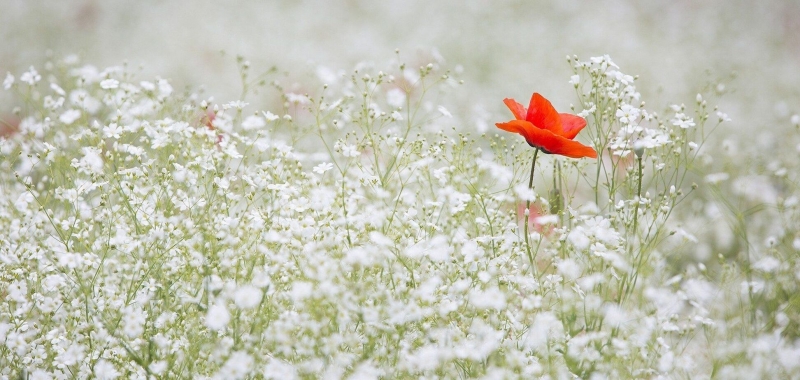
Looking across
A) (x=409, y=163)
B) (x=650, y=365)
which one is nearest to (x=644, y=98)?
(x=409, y=163)

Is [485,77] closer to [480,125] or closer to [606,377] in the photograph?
[480,125]

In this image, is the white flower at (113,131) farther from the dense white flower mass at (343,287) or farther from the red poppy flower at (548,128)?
the red poppy flower at (548,128)

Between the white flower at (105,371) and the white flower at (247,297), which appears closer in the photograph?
the white flower at (247,297)

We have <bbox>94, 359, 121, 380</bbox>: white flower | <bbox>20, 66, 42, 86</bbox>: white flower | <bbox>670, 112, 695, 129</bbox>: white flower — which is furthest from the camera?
<bbox>20, 66, 42, 86</bbox>: white flower

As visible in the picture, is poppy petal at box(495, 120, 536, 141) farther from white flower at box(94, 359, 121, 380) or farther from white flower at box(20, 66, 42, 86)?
white flower at box(20, 66, 42, 86)

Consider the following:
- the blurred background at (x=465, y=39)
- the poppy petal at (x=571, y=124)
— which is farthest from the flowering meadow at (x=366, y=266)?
the blurred background at (x=465, y=39)

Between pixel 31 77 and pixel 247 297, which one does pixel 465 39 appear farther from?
pixel 247 297

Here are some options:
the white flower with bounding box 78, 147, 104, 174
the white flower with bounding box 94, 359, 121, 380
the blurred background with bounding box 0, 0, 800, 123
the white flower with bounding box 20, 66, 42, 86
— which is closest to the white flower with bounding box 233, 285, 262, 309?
the white flower with bounding box 94, 359, 121, 380
